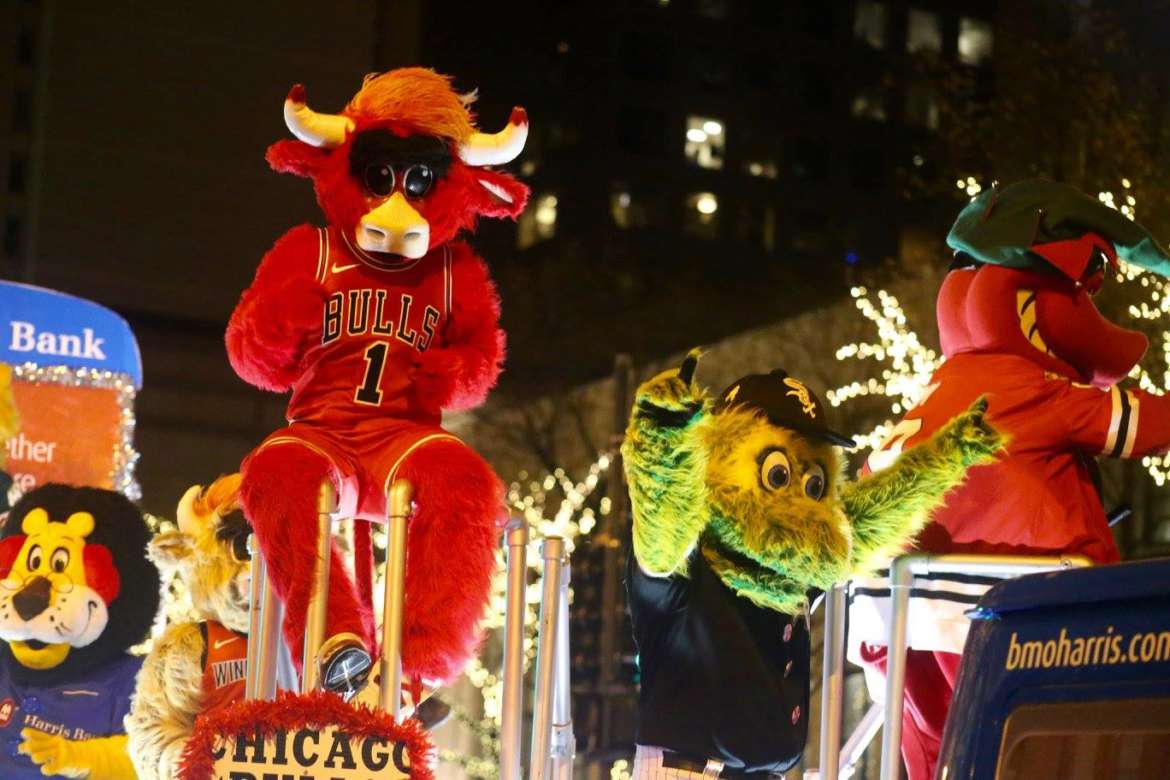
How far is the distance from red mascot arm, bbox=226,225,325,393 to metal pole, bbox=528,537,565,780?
36.6 inches

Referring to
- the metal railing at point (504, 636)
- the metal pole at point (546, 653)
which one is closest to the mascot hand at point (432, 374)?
the metal railing at point (504, 636)

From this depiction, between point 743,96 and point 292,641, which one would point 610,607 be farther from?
point 743,96

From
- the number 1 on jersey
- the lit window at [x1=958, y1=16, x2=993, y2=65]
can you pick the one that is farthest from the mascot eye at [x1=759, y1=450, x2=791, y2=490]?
the lit window at [x1=958, y1=16, x2=993, y2=65]

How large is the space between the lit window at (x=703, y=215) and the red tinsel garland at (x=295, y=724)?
82.7 feet

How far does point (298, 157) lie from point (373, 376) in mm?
630

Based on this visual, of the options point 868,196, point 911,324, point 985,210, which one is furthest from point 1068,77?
point 868,196

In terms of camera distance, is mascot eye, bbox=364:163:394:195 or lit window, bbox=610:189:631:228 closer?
mascot eye, bbox=364:163:394:195

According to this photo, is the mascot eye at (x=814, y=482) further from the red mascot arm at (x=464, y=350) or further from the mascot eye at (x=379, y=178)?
the mascot eye at (x=379, y=178)

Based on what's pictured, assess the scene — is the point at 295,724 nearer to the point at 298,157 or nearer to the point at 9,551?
the point at 298,157

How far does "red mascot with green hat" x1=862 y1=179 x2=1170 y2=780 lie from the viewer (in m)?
4.10

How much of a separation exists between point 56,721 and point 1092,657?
4.19 metres

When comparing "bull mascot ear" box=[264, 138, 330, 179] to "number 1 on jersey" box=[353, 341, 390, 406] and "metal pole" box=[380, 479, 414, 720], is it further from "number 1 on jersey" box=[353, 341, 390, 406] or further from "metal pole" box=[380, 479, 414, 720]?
"metal pole" box=[380, 479, 414, 720]

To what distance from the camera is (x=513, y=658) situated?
383cm

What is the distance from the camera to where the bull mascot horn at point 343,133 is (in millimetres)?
4465
